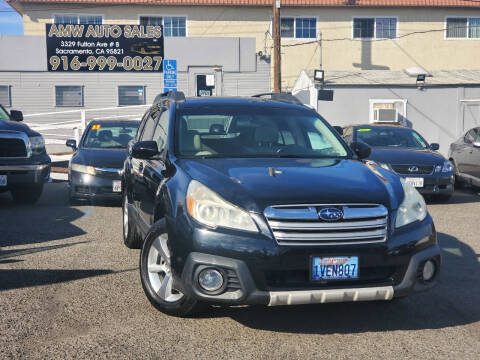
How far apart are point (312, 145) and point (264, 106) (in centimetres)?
70

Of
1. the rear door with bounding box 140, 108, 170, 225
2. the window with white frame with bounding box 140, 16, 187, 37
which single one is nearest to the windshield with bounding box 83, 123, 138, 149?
the rear door with bounding box 140, 108, 170, 225

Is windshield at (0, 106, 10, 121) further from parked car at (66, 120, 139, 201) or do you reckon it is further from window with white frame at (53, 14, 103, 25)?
window with white frame at (53, 14, 103, 25)

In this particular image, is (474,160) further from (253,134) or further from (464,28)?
(464,28)

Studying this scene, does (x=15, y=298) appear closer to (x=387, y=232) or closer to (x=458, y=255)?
(x=387, y=232)

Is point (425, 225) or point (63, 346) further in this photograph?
point (425, 225)

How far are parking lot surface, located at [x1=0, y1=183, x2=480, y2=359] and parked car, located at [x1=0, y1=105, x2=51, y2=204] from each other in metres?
3.91

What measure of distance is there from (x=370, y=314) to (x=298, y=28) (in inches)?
1203

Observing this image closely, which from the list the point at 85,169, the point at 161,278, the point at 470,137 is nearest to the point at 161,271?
the point at 161,278

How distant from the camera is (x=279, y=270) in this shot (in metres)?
3.92

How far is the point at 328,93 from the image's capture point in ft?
78.2

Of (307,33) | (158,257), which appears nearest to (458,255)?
(158,257)

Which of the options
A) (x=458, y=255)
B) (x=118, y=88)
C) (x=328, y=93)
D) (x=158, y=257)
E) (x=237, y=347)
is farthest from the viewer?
(x=118, y=88)

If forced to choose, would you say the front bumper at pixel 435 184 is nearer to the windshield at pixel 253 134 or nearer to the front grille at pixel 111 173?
A: the front grille at pixel 111 173

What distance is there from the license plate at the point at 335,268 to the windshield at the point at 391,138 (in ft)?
29.2
